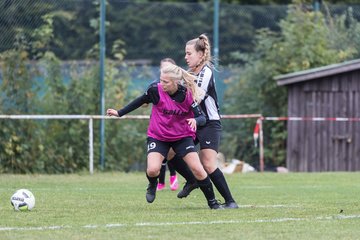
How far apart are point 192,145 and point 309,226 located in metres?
1.99

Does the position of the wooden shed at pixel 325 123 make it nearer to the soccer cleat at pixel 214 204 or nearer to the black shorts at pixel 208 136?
the black shorts at pixel 208 136

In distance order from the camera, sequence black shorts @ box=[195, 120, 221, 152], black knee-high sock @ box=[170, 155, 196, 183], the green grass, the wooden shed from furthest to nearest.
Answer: the wooden shed
black knee-high sock @ box=[170, 155, 196, 183]
black shorts @ box=[195, 120, 221, 152]
the green grass

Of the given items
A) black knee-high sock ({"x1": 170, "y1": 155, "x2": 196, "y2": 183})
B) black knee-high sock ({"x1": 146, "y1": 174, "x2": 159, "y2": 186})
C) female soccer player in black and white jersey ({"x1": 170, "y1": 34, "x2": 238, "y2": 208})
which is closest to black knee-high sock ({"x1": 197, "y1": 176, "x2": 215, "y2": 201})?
female soccer player in black and white jersey ({"x1": 170, "y1": 34, "x2": 238, "y2": 208})

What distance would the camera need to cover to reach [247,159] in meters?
22.4

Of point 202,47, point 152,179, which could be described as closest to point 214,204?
point 152,179

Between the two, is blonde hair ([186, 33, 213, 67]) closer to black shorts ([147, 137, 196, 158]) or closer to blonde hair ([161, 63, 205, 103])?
blonde hair ([161, 63, 205, 103])

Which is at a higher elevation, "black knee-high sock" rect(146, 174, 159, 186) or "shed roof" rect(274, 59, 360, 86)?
"shed roof" rect(274, 59, 360, 86)

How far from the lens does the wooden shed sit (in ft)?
70.3

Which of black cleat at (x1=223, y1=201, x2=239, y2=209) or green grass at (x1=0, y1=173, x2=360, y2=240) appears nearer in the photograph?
green grass at (x1=0, y1=173, x2=360, y2=240)

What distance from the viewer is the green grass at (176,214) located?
7.42m

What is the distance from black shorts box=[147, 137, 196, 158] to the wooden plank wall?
12.4 m

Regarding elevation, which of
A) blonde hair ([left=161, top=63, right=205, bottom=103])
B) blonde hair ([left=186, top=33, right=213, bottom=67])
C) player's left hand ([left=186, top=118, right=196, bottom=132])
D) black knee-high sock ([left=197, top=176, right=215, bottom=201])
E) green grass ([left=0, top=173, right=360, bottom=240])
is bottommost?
green grass ([left=0, top=173, right=360, bottom=240])

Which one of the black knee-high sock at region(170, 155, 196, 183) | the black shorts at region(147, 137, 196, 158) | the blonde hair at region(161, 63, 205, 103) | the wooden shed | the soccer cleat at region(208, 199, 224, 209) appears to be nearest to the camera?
the blonde hair at region(161, 63, 205, 103)

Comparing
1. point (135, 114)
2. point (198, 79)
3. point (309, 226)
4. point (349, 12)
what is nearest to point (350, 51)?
point (349, 12)
